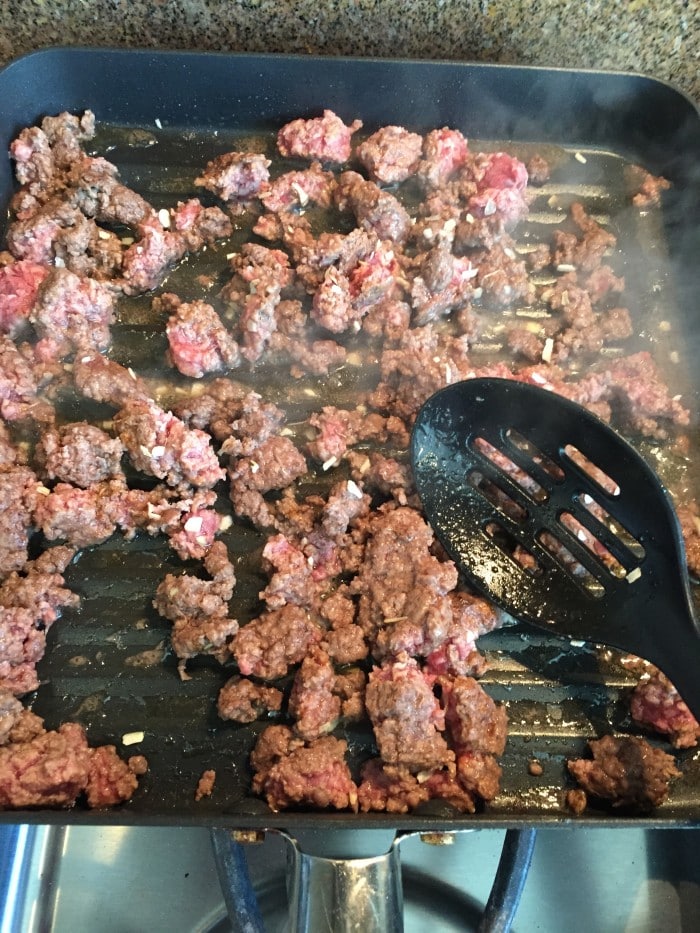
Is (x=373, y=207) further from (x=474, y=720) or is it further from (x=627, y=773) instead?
(x=627, y=773)

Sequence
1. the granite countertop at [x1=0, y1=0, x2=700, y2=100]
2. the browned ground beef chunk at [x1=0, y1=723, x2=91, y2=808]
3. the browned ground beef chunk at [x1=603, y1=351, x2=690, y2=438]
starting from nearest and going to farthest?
the browned ground beef chunk at [x1=0, y1=723, x2=91, y2=808] < the browned ground beef chunk at [x1=603, y1=351, x2=690, y2=438] < the granite countertop at [x1=0, y1=0, x2=700, y2=100]

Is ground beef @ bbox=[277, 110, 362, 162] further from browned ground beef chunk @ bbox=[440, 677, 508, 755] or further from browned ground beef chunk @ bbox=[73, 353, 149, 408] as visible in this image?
browned ground beef chunk @ bbox=[440, 677, 508, 755]

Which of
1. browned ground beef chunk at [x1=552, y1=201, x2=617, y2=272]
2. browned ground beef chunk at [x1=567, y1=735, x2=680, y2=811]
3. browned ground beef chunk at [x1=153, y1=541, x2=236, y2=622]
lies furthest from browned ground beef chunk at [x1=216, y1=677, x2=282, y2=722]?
browned ground beef chunk at [x1=552, y1=201, x2=617, y2=272]

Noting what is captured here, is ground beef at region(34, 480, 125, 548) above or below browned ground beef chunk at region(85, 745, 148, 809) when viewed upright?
above

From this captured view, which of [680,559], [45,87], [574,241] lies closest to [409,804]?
[680,559]

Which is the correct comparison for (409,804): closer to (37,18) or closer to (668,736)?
(668,736)

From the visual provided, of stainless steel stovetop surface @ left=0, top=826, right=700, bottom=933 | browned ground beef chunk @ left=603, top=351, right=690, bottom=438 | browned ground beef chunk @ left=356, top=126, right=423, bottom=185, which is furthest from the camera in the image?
browned ground beef chunk @ left=356, top=126, right=423, bottom=185
